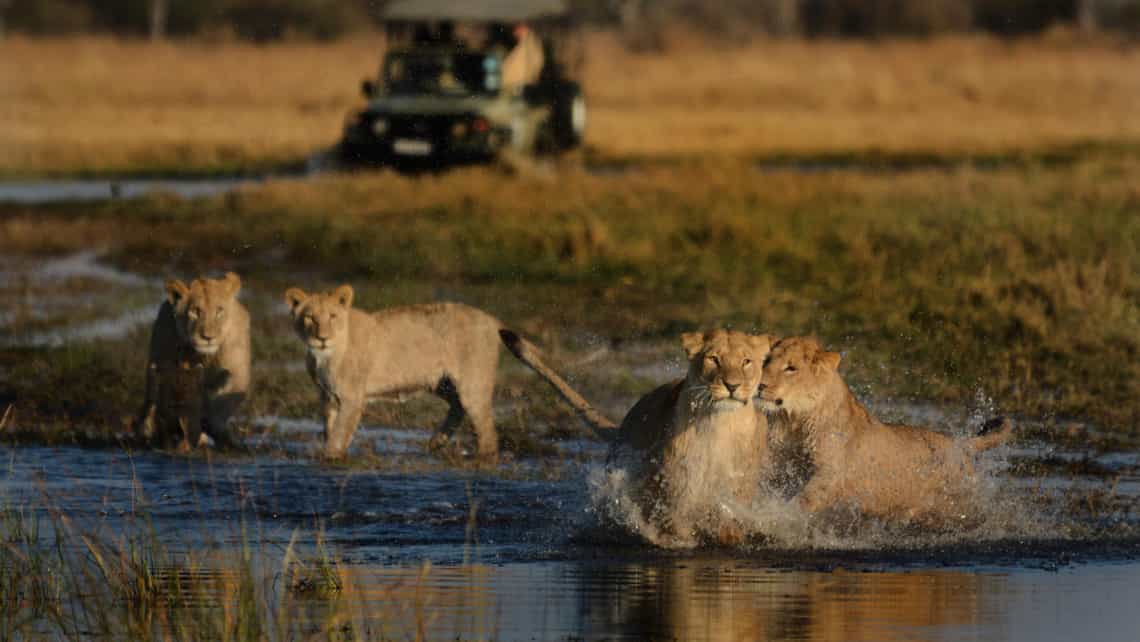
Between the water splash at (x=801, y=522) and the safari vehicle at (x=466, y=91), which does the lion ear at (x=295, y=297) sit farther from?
the safari vehicle at (x=466, y=91)

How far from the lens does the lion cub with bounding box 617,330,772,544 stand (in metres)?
7.07

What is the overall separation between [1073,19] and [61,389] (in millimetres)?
47026

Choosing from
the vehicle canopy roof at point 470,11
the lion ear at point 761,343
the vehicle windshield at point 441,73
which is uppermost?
the vehicle canopy roof at point 470,11

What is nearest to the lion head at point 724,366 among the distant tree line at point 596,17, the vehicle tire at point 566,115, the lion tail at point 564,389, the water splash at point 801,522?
the water splash at point 801,522

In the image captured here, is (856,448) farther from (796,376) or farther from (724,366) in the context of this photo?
(724,366)

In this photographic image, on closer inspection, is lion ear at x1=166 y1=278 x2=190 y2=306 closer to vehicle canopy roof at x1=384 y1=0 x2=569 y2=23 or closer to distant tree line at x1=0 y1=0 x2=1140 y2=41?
vehicle canopy roof at x1=384 y1=0 x2=569 y2=23

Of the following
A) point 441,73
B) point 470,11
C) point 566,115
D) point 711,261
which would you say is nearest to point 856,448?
point 711,261

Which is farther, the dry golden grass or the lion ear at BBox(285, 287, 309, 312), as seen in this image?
the dry golden grass

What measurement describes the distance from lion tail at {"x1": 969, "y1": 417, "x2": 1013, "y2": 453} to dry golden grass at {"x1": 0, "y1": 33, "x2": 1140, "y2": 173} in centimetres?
1983

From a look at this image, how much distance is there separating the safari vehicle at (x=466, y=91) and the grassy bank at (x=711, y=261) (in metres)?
0.80

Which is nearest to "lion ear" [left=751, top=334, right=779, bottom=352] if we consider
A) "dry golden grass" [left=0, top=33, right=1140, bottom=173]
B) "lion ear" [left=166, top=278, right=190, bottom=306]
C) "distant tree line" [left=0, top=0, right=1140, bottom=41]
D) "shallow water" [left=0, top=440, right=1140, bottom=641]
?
"shallow water" [left=0, top=440, right=1140, bottom=641]

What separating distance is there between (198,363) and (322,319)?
2.42 ft

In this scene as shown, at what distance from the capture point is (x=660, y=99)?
3688cm

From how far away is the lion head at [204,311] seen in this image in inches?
383
